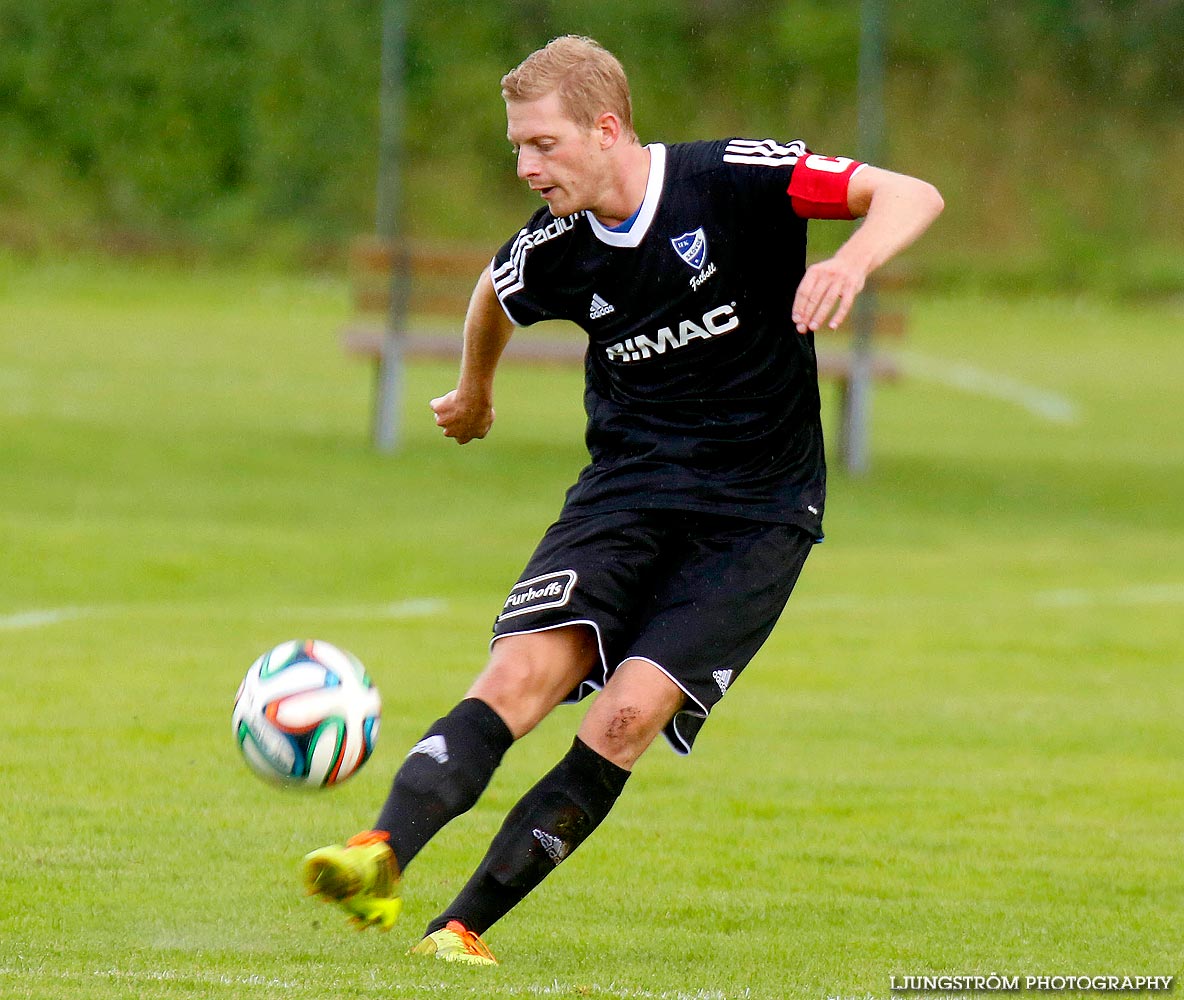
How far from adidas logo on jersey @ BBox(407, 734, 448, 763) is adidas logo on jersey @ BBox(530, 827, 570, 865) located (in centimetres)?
27

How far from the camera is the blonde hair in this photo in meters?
4.42

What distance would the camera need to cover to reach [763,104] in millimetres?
30062

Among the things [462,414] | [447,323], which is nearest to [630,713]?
[462,414]

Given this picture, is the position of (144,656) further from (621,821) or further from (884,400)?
(884,400)

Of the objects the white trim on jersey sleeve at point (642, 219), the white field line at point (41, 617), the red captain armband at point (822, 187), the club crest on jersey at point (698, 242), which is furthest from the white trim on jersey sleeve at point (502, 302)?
the white field line at point (41, 617)

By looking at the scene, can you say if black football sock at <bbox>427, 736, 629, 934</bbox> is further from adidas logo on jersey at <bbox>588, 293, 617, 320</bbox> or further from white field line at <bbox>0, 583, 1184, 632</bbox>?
white field line at <bbox>0, 583, 1184, 632</bbox>

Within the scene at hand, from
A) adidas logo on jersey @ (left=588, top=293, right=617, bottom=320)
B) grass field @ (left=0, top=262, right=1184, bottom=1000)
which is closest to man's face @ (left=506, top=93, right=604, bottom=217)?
adidas logo on jersey @ (left=588, top=293, right=617, bottom=320)

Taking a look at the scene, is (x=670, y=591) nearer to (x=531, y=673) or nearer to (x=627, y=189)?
(x=531, y=673)

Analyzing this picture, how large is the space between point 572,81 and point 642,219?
409 millimetres

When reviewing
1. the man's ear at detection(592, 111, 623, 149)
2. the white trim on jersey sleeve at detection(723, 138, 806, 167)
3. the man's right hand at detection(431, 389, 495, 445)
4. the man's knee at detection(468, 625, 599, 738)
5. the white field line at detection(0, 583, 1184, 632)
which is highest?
the man's ear at detection(592, 111, 623, 149)

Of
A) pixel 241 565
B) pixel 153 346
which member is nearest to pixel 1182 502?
pixel 241 565

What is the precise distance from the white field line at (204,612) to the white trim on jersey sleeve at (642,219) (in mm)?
5315

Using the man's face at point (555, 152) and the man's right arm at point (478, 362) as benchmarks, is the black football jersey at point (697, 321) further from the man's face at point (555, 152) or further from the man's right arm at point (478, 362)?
the man's face at point (555, 152)

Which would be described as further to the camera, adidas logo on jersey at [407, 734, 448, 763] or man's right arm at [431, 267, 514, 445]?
man's right arm at [431, 267, 514, 445]
